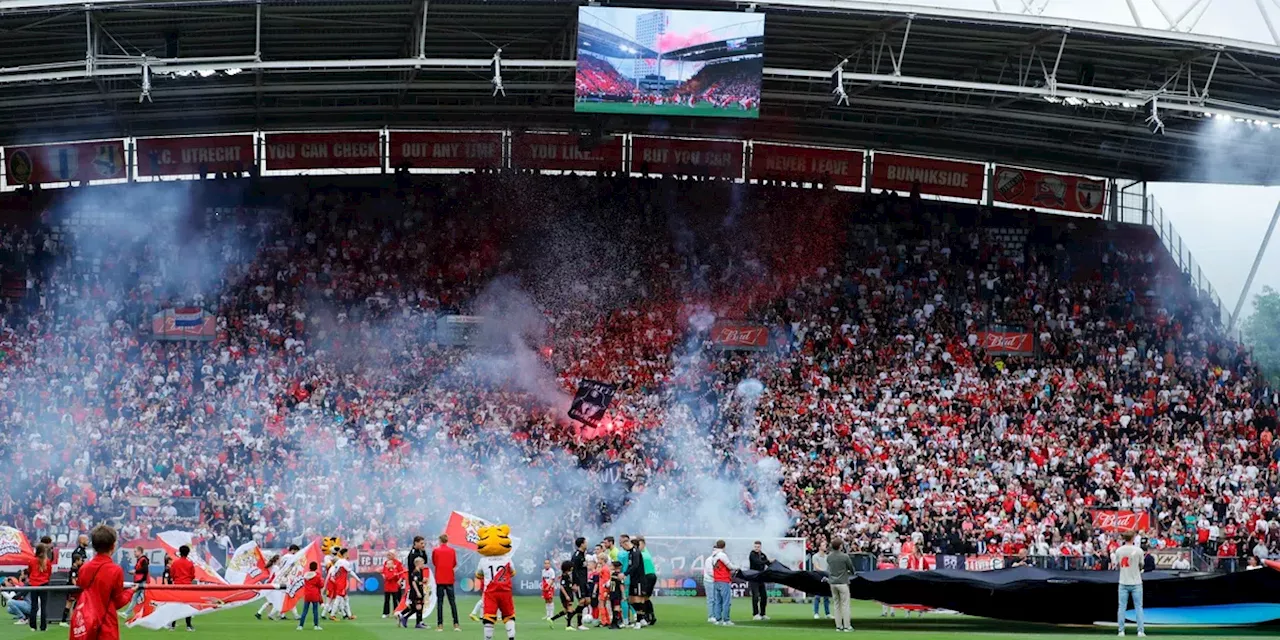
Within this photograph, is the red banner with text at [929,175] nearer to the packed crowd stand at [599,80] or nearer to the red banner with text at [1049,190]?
the red banner with text at [1049,190]

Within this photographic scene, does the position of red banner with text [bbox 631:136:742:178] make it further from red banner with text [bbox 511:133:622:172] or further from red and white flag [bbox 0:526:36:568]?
red and white flag [bbox 0:526:36:568]

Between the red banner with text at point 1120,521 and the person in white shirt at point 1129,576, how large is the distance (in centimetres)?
1615

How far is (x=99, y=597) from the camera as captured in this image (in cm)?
1231

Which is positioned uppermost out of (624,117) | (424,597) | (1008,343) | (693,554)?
(624,117)

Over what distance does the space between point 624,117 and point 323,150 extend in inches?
403

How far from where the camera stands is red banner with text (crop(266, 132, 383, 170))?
158 ft

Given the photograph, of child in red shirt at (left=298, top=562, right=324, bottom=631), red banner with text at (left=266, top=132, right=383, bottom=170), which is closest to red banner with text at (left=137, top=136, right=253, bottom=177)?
red banner with text at (left=266, top=132, right=383, bottom=170)

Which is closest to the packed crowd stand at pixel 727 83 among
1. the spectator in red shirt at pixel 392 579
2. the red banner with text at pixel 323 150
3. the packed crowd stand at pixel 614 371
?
the packed crowd stand at pixel 614 371

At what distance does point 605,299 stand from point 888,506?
439 inches

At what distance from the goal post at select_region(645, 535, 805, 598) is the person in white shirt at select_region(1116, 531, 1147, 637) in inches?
492

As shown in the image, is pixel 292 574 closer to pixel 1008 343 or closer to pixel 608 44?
pixel 608 44

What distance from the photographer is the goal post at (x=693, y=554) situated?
34594mm

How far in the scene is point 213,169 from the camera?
4791cm

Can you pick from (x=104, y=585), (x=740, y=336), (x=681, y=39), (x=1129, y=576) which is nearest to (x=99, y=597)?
(x=104, y=585)
